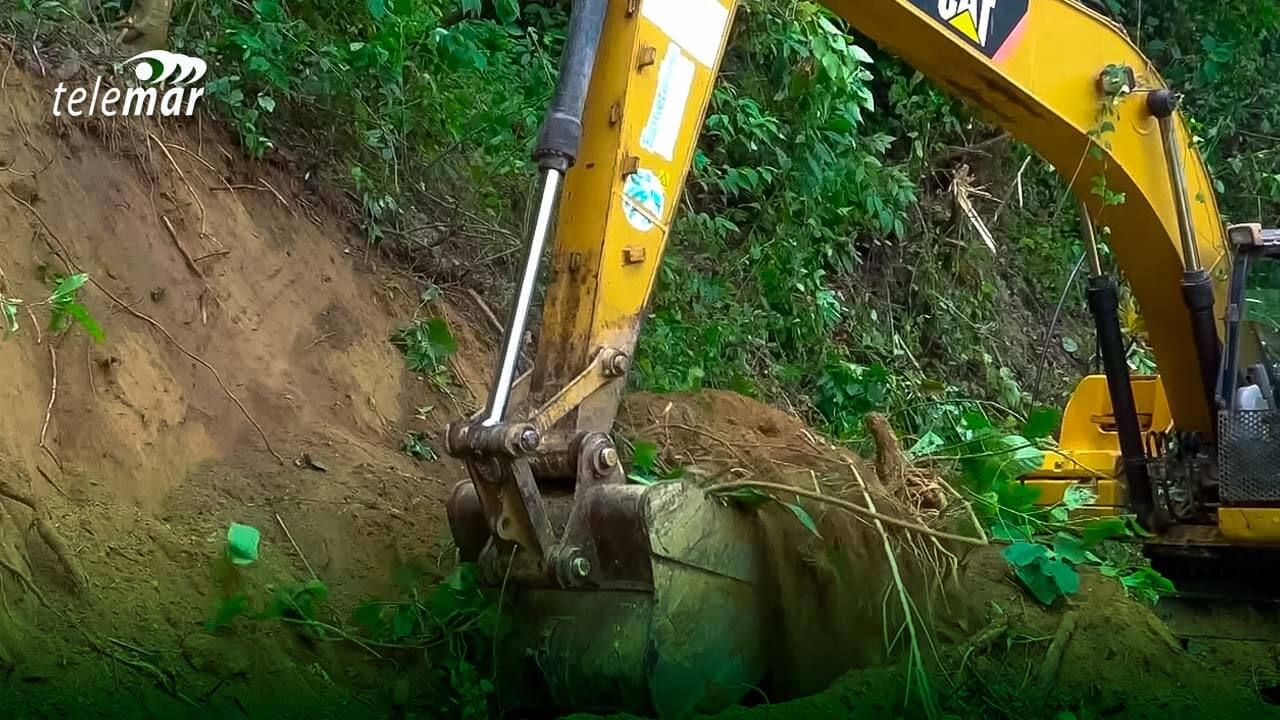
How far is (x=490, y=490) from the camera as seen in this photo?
332 cm

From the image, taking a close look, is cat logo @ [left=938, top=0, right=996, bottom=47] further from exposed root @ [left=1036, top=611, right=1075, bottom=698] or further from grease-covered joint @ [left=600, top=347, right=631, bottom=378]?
exposed root @ [left=1036, top=611, right=1075, bottom=698]

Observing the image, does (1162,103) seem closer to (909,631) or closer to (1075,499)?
(1075,499)

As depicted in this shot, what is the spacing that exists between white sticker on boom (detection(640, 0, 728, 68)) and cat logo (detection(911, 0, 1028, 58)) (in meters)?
0.70

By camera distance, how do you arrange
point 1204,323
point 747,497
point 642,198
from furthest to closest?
1. point 1204,323
2. point 747,497
3. point 642,198

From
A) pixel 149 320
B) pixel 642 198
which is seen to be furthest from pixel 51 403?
pixel 642 198

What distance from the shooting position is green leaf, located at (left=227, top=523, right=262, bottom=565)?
12.9 feet

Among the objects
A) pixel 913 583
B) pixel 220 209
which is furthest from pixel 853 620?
pixel 220 209

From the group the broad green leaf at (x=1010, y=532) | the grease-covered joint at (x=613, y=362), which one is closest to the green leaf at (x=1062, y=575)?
the broad green leaf at (x=1010, y=532)

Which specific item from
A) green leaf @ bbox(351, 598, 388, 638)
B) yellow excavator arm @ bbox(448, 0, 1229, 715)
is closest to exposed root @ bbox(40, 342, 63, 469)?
green leaf @ bbox(351, 598, 388, 638)

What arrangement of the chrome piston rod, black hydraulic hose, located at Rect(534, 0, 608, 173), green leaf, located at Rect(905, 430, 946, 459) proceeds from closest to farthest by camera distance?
the chrome piston rod → black hydraulic hose, located at Rect(534, 0, 608, 173) → green leaf, located at Rect(905, 430, 946, 459)

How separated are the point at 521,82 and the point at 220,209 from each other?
2124mm

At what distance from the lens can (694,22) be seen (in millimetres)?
3762

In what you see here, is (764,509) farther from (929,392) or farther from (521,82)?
(929,392)

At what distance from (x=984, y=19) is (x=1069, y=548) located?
1.74 meters
